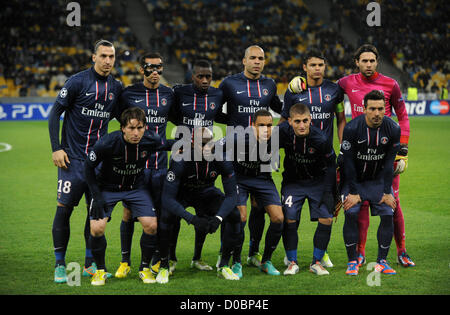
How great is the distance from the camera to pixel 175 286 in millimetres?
5645

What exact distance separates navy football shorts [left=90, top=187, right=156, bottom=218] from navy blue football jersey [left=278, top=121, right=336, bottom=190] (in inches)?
62.9

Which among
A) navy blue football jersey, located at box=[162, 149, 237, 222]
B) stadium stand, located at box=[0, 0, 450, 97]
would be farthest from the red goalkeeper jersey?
stadium stand, located at box=[0, 0, 450, 97]

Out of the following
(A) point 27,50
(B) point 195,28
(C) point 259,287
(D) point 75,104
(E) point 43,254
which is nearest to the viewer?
(C) point 259,287

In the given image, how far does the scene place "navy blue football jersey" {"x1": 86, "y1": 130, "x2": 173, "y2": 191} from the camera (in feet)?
18.6

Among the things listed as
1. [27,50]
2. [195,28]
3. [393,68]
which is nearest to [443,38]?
[393,68]

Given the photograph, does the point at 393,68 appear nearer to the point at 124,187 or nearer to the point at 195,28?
the point at 195,28

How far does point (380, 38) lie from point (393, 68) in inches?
84.9

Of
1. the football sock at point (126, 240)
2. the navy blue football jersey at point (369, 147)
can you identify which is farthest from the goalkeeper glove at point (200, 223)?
the navy blue football jersey at point (369, 147)

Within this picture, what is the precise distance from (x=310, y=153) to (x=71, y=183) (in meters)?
2.55

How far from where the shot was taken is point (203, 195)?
613 cm

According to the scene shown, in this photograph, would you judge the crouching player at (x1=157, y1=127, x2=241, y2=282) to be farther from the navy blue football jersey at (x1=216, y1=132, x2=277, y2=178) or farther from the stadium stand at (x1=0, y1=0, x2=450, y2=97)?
the stadium stand at (x1=0, y1=0, x2=450, y2=97)

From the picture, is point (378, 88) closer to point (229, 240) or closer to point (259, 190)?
point (259, 190)

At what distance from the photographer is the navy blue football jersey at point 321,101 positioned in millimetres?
6598

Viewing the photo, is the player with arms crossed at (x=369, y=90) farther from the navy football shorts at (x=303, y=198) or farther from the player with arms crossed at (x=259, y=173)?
the player with arms crossed at (x=259, y=173)
